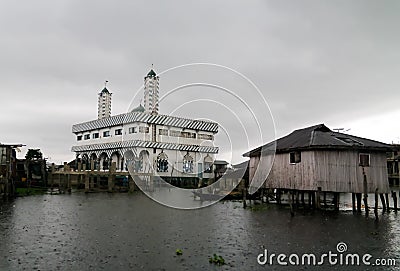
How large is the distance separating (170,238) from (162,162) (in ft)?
158

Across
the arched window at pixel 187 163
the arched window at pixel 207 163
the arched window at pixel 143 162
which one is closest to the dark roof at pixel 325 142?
the arched window at pixel 207 163

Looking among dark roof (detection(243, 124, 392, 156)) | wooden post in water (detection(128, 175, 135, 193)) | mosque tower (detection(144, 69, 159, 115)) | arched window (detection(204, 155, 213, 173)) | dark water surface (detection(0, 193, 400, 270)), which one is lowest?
dark water surface (detection(0, 193, 400, 270))

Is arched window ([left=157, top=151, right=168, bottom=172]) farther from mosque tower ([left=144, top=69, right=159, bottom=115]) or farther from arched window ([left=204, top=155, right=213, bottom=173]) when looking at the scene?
mosque tower ([left=144, top=69, right=159, bottom=115])

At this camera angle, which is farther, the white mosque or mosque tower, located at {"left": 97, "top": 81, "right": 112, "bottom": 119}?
mosque tower, located at {"left": 97, "top": 81, "right": 112, "bottom": 119}

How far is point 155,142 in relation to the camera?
6303 cm

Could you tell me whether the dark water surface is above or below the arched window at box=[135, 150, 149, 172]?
below

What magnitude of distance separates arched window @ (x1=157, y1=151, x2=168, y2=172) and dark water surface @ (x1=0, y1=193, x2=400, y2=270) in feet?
120

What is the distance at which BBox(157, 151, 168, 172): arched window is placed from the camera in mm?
65312

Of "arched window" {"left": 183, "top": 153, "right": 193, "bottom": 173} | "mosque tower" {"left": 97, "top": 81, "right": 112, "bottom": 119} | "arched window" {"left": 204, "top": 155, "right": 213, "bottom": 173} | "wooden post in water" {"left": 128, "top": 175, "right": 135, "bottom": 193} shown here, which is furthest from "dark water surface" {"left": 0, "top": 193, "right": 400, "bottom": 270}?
"mosque tower" {"left": 97, "top": 81, "right": 112, "bottom": 119}

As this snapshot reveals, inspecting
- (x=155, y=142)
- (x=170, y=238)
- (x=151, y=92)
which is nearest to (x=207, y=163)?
(x=155, y=142)

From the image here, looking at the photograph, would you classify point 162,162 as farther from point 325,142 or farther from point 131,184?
point 325,142

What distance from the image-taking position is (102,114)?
8238 cm

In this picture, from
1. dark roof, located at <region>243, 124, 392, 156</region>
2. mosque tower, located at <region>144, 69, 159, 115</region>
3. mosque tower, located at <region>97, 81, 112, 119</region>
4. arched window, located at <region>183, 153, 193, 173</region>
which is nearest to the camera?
dark roof, located at <region>243, 124, 392, 156</region>

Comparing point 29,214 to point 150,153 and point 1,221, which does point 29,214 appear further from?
point 150,153
